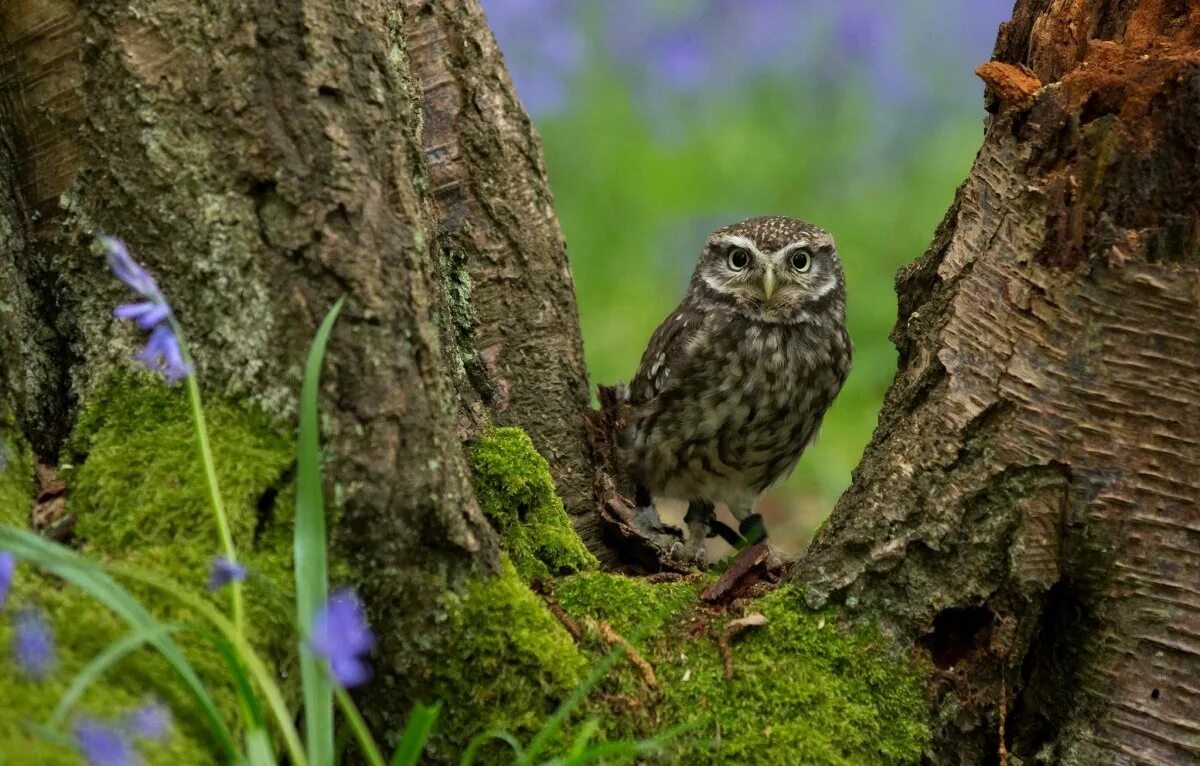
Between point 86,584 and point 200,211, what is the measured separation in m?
0.79

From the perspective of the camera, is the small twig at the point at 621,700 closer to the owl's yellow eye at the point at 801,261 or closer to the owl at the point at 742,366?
the owl at the point at 742,366

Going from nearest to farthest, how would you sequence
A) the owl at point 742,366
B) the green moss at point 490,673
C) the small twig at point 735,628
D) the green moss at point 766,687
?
the green moss at point 490,673 → the green moss at point 766,687 → the small twig at point 735,628 → the owl at point 742,366

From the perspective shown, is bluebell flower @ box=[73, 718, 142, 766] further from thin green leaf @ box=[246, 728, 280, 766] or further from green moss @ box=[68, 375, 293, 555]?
green moss @ box=[68, 375, 293, 555]

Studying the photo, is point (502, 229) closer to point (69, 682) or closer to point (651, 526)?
point (651, 526)

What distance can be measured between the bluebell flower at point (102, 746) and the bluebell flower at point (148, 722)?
0.08 meters

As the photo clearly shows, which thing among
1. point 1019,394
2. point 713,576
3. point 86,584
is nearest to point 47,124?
point 86,584

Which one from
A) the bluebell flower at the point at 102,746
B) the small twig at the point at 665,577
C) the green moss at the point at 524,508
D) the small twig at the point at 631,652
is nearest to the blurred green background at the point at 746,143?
the small twig at the point at 665,577

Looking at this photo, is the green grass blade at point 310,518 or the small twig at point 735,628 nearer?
the green grass blade at point 310,518

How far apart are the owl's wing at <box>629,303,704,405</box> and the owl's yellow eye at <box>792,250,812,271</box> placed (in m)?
0.37

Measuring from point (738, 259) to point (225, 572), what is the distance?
2897 millimetres

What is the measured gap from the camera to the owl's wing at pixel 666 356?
4.26 meters

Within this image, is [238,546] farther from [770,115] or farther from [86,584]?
[770,115]

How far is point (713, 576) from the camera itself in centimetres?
295

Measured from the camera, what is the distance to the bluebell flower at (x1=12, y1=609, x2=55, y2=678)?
167 centimetres
